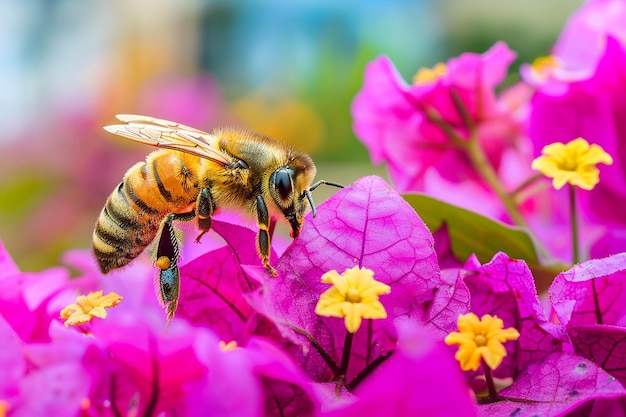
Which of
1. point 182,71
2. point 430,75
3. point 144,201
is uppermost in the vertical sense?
point 430,75

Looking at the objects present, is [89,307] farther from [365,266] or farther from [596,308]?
[596,308]

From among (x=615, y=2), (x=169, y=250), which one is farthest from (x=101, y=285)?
(x=615, y=2)

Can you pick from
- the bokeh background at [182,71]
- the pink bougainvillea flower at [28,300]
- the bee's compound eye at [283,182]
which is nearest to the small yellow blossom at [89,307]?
the pink bougainvillea flower at [28,300]

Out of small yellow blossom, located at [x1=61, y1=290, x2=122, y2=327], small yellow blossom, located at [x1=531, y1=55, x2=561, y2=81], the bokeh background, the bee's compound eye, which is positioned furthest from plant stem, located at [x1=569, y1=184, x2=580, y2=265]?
the bokeh background

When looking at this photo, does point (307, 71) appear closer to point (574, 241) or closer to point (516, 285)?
point (574, 241)

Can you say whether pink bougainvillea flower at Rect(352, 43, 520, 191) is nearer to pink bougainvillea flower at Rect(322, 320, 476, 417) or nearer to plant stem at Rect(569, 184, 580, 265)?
plant stem at Rect(569, 184, 580, 265)

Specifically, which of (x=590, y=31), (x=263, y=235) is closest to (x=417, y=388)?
(x=263, y=235)
